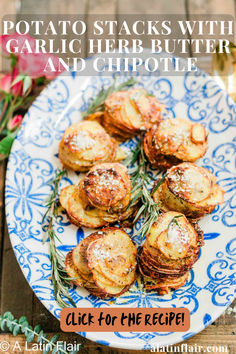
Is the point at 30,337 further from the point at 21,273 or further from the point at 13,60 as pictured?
the point at 13,60

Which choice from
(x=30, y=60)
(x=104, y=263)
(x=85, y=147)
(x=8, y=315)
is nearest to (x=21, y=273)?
(x=8, y=315)

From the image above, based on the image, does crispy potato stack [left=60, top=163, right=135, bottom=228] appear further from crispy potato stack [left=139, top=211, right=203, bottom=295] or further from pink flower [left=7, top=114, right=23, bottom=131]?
pink flower [left=7, top=114, right=23, bottom=131]

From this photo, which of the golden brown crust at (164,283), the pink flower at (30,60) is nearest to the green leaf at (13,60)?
the pink flower at (30,60)

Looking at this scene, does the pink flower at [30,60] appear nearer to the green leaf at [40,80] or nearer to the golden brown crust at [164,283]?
the green leaf at [40,80]

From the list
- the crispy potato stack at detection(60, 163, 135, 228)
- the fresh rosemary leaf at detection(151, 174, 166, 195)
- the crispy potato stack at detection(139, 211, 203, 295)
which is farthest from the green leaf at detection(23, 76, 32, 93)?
the crispy potato stack at detection(139, 211, 203, 295)

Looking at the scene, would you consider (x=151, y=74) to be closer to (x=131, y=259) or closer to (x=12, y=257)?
(x=131, y=259)
